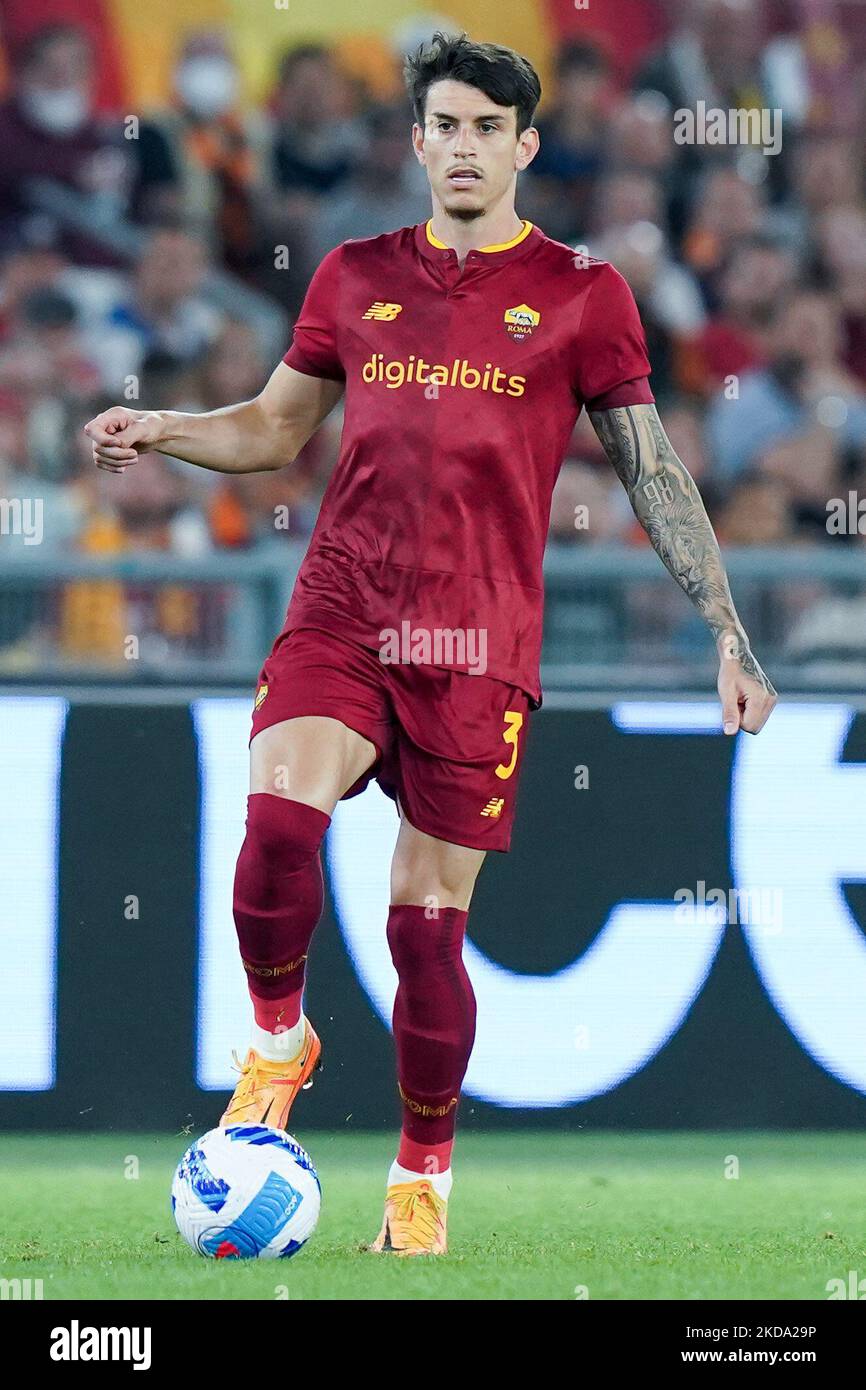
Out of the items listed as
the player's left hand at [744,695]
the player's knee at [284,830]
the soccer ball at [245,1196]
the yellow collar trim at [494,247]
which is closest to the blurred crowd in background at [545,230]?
the yellow collar trim at [494,247]

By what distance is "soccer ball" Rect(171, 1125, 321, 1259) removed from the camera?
4.17 meters

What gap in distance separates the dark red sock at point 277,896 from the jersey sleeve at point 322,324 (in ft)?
3.27

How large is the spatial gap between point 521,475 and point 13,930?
2.51m

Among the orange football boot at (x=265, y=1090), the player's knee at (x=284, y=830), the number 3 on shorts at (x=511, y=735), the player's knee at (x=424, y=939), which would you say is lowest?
the orange football boot at (x=265, y=1090)

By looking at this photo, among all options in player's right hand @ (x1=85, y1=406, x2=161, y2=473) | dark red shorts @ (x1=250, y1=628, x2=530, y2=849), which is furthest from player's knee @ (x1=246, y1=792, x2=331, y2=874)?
player's right hand @ (x1=85, y1=406, x2=161, y2=473)

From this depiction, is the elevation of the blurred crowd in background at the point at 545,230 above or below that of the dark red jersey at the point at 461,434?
above

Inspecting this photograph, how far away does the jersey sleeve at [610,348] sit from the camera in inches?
177

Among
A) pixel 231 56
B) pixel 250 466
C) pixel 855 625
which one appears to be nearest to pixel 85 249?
pixel 231 56

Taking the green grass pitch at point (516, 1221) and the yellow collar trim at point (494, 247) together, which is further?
the yellow collar trim at point (494, 247)

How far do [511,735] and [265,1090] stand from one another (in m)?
0.89

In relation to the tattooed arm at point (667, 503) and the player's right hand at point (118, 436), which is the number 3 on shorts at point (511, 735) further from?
the player's right hand at point (118, 436)

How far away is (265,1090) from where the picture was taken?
449cm

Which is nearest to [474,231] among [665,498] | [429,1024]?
[665,498]

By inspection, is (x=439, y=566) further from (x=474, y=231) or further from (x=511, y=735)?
(x=474, y=231)
